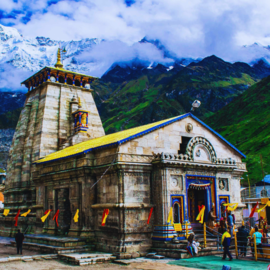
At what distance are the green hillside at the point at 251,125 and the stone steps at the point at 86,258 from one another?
218 feet

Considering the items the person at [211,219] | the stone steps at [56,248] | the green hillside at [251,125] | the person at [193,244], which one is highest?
the green hillside at [251,125]

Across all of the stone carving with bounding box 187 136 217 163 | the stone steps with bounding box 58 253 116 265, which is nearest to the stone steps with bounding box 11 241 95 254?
the stone steps with bounding box 58 253 116 265

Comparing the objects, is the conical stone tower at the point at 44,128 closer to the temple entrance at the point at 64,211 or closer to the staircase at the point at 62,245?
the temple entrance at the point at 64,211

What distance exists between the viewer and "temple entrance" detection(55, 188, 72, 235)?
25.5 metres

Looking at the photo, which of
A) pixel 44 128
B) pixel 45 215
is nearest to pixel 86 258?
pixel 45 215

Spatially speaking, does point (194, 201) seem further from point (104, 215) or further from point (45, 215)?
point (45, 215)

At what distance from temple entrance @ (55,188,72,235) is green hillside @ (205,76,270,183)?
2462 inches

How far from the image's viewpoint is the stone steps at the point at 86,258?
18.5 metres

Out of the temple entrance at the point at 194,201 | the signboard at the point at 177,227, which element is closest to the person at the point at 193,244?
the signboard at the point at 177,227

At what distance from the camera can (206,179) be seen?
2419 centimetres

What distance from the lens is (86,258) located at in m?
19.1

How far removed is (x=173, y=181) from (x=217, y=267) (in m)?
6.55

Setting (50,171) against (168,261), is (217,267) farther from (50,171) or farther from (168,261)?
(50,171)

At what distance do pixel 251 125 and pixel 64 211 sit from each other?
107637 millimetres
